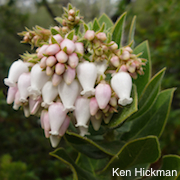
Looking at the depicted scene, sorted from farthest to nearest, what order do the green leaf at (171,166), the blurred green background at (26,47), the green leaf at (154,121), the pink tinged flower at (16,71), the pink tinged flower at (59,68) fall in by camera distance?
the blurred green background at (26,47), the green leaf at (154,121), the green leaf at (171,166), the pink tinged flower at (16,71), the pink tinged flower at (59,68)

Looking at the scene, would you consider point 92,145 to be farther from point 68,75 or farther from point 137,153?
point 68,75

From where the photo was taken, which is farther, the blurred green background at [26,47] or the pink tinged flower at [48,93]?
the blurred green background at [26,47]

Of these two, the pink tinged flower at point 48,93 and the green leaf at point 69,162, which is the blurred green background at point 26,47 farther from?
the pink tinged flower at point 48,93

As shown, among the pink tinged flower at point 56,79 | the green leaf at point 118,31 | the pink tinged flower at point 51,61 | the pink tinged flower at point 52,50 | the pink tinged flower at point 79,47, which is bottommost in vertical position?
the pink tinged flower at point 56,79

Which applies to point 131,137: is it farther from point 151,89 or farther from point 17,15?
point 17,15

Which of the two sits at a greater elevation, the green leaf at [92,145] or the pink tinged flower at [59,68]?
the pink tinged flower at [59,68]

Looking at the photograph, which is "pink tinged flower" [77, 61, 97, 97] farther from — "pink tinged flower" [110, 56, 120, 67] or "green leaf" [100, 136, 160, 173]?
"green leaf" [100, 136, 160, 173]

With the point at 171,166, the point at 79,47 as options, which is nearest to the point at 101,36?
the point at 79,47

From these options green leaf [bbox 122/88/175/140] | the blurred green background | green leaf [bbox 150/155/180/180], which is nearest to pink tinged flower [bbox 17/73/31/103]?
green leaf [bbox 122/88/175/140]

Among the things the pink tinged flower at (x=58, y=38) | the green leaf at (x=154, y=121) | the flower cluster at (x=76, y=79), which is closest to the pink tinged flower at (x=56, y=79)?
the flower cluster at (x=76, y=79)
